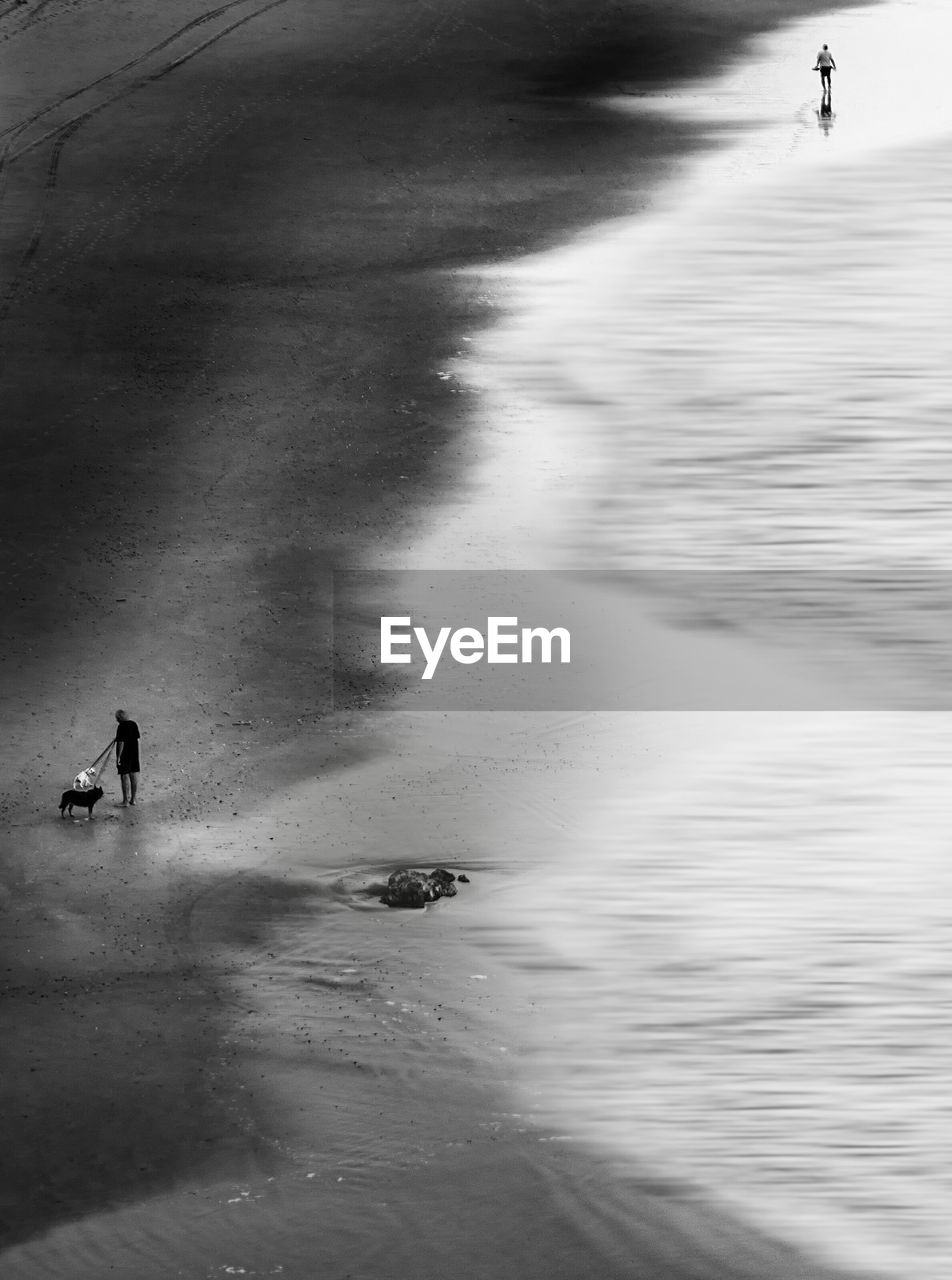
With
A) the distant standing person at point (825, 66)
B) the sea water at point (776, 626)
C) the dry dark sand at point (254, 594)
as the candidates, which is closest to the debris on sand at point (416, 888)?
the dry dark sand at point (254, 594)

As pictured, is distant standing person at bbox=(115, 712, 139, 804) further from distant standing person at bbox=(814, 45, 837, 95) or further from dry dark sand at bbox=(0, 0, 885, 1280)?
distant standing person at bbox=(814, 45, 837, 95)

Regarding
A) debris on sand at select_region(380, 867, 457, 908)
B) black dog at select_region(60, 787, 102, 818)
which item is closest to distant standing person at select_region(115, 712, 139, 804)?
black dog at select_region(60, 787, 102, 818)

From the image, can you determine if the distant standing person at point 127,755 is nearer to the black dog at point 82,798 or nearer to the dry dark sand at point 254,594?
the dry dark sand at point 254,594

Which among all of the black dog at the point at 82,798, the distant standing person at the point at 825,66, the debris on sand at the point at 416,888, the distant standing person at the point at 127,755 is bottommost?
the debris on sand at the point at 416,888

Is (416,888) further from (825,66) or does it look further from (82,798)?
(825,66)

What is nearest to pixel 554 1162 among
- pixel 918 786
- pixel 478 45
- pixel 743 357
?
pixel 918 786

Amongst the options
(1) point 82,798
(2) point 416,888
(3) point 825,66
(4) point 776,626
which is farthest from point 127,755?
(3) point 825,66
